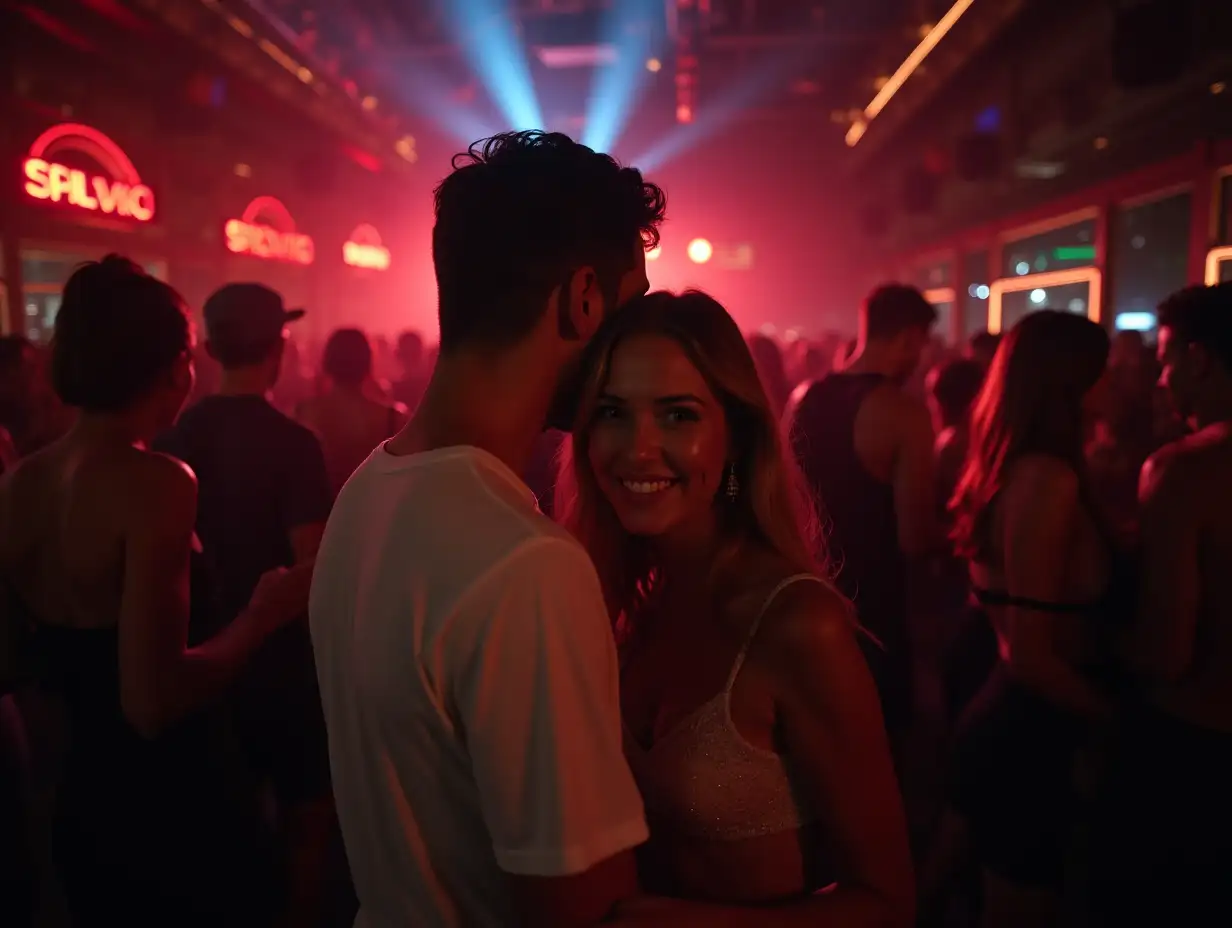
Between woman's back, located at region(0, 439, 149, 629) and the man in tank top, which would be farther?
the man in tank top

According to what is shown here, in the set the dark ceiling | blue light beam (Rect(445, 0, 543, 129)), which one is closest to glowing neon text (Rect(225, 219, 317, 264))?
the dark ceiling

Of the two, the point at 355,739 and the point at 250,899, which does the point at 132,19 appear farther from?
the point at 355,739

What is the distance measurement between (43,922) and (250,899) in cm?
156

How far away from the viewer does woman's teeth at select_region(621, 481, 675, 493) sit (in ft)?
4.33

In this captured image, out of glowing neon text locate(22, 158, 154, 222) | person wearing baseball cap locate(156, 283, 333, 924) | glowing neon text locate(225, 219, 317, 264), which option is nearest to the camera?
person wearing baseball cap locate(156, 283, 333, 924)

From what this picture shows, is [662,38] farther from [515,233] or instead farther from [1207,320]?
[515,233]

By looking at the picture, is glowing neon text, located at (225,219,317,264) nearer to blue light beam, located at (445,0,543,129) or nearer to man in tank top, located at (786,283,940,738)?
blue light beam, located at (445,0,543,129)

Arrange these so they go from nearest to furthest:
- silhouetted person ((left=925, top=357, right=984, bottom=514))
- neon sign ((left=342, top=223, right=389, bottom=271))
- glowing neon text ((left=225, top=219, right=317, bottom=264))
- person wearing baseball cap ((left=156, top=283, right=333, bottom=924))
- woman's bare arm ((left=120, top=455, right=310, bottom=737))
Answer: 1. woman's bare arm ((left=120, top=455, right=310, bottom=737))
2. person wearing baseball cap ((left=156, top=283, right=333, bottom=924))
3. silhouetted person ((left=925, top=357, right=984, bottom=514))
4. glowing neon text ((left=225, top=219, right=317, bottom=264))
5. neon sign ((left=342, top=223, right=389, bottom=271))

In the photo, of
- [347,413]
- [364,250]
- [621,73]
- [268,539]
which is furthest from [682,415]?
[621,73]

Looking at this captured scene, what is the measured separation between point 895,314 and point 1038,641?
150 centimetres

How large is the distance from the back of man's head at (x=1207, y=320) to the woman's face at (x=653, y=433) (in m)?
1.44

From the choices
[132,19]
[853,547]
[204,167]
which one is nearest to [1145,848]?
[853,547]

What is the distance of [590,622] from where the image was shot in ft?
2.63

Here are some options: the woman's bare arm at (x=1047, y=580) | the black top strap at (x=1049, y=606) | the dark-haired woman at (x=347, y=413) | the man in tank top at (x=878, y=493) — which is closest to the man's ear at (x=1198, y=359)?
the woman's bare arm at (x=1047, y=580)
